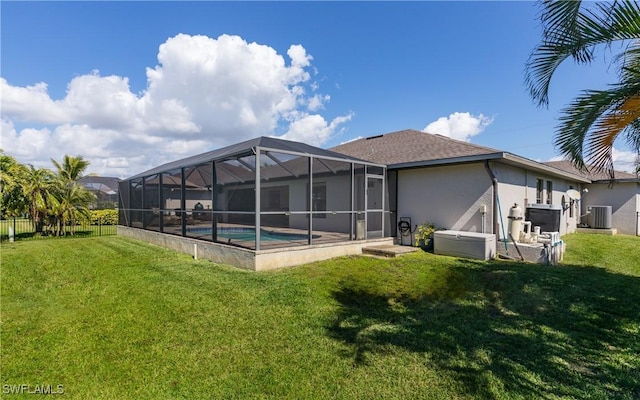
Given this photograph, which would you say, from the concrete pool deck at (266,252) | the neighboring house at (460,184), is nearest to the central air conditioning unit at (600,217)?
the neighboring house at (460,184)

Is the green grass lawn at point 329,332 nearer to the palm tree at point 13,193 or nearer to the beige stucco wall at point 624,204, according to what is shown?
the palm tree at point 13,193

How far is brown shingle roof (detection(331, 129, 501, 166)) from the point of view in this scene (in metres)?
9.34

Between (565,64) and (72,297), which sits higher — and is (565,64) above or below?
above

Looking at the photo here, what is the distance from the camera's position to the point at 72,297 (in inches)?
213

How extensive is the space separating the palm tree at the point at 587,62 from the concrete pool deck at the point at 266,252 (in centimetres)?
525

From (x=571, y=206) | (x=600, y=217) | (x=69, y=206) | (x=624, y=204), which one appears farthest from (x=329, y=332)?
(x=624, y=204)

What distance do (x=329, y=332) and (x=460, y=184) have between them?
6.74m

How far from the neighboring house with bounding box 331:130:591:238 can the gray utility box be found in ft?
2.36

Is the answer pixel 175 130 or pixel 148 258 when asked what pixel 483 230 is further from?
pixel 175 130

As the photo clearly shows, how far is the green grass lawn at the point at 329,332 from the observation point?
2828 mm

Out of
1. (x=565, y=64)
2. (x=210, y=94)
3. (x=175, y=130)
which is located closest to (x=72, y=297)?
(x=565, y=64)

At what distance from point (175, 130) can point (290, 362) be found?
25754 millimetres

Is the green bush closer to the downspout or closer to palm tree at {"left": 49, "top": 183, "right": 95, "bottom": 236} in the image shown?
palm tree at {"left": 49, "top": 183, "right": 95, "bottom": 236}

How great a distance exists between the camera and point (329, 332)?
392 cm
